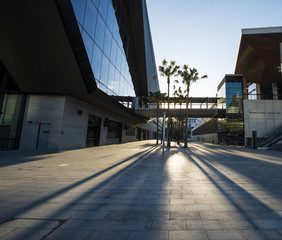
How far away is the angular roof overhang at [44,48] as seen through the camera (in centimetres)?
880

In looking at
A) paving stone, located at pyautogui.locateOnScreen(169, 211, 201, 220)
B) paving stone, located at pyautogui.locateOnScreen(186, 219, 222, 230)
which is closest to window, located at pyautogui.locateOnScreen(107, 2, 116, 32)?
paving stone, located at pyautogui.locateOnScreen(169, 211, 201, 220)

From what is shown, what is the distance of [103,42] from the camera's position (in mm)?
16328

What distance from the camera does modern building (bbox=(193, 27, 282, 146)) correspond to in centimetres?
2448

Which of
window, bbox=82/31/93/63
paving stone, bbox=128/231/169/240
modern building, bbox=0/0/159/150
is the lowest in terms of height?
paving stone, bbox=128/231/169/240

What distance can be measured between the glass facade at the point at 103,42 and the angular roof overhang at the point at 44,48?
Result: 7.76 feet

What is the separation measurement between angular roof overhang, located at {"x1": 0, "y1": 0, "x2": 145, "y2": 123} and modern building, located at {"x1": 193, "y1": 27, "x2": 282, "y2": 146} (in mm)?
27495

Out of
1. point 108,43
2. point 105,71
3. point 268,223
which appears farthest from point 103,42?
point 268,223

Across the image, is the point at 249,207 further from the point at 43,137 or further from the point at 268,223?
the point at 43,137

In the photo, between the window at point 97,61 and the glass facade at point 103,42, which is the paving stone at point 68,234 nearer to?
the glass facade at point 103,42

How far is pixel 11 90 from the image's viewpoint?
42.8 feet

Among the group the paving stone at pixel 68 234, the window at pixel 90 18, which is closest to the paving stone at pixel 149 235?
the paving stone at pixel 68 234

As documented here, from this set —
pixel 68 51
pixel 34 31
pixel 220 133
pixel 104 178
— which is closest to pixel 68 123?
pixel 68 51

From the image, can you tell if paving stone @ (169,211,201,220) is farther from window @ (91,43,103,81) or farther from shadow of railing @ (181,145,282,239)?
window @ (91,43,103,81)

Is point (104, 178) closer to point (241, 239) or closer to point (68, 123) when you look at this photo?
point (241, 239)
